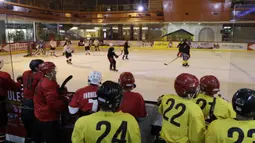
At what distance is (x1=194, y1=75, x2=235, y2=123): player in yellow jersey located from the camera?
2.22 m

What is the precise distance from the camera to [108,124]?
1614mm

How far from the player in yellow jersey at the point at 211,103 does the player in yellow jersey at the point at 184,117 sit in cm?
38

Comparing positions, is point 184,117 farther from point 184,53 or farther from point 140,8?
point 140,8

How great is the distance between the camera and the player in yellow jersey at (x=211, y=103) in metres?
2.22

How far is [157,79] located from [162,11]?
1747 cm

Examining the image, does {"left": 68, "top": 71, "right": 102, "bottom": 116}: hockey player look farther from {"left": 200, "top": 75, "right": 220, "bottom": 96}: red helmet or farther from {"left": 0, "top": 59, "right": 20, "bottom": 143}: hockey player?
{"left": 0, "top": 59, "right": 20, "bottom": 143}: hockey player

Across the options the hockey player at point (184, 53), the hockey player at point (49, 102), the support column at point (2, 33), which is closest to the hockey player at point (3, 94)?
the hockey player at point (49, 102)

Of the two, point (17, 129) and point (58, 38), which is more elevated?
point (58, 38)

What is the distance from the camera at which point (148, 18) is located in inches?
966

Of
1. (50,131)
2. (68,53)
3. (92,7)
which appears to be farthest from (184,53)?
(92,7)

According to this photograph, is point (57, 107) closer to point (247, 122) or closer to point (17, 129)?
point (17, 129)

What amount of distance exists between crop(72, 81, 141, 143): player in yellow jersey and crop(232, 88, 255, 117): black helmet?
71cm

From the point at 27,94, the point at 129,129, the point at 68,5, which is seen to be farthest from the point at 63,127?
the point at 68,5

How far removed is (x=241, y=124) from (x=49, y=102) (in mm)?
1919
